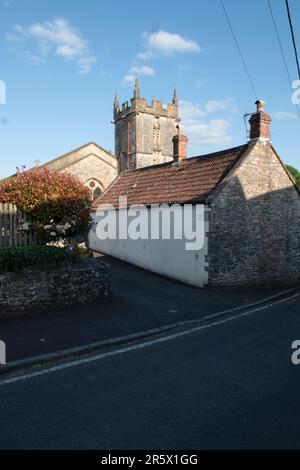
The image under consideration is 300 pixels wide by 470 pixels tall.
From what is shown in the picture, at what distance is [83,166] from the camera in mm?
34250

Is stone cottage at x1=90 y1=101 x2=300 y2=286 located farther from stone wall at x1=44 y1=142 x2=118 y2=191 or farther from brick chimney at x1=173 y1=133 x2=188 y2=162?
stone wall at x1=44 y1=142 x2=118 y2=191

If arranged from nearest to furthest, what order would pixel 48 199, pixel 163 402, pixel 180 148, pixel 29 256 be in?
1. pixel 163 402
2. pixel 29 256
3. pixel 48 199
4. pixel 180 148

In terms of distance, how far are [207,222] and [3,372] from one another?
1117cm

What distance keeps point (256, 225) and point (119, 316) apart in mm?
9911

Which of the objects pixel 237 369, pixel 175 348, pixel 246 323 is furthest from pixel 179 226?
pixel 237 369

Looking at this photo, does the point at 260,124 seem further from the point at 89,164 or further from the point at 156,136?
the point at 156,136

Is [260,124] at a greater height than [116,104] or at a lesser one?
lesser

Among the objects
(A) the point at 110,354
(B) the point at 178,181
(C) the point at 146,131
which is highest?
(C) the point at 146,131

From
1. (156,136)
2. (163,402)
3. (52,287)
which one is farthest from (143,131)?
(163,402)

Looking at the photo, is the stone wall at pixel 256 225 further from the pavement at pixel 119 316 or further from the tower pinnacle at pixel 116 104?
the tower pinnacle at pixel 116 104

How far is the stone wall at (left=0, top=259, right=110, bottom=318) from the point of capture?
9.16 metres

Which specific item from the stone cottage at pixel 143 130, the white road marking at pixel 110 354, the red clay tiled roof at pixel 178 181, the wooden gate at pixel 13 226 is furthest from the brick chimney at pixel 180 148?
the stone cottage at pixel 143 130

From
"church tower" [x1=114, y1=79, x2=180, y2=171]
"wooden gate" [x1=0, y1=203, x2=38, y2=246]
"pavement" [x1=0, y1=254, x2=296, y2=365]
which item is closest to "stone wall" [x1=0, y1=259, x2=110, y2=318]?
"pavement" [x1=0, y1=254, x2=296, y2=365]

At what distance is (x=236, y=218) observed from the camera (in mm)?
16594
